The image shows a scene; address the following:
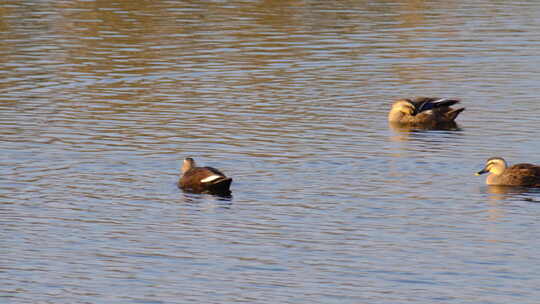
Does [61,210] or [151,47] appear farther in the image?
[151,47]

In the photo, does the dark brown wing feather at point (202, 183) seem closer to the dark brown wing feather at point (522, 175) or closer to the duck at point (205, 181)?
the duck at point (205, 181)

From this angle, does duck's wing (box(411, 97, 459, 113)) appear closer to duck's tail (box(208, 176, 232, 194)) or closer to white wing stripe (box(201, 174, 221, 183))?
duck's tail (box(208, 176, 232, 194))

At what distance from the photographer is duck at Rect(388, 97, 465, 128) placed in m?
26.7

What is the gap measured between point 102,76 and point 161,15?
1229 cm

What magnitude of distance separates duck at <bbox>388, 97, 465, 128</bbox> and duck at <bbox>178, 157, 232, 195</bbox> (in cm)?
720

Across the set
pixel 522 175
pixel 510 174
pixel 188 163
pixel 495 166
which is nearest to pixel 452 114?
pixel 495 166

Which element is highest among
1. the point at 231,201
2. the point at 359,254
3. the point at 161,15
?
the point at 161,15

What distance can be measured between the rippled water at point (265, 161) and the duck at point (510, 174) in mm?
165

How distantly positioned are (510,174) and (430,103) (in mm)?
6970

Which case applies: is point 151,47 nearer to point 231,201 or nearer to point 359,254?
point 231,201

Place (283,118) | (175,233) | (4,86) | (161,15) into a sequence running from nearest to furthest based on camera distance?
(175,233) < (283,118) < (4,86) < (161,15)

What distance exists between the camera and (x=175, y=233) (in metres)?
17.6

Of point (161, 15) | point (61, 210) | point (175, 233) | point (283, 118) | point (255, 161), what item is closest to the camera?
point (175, 233)

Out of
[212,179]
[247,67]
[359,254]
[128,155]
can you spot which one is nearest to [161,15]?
[247,67]
